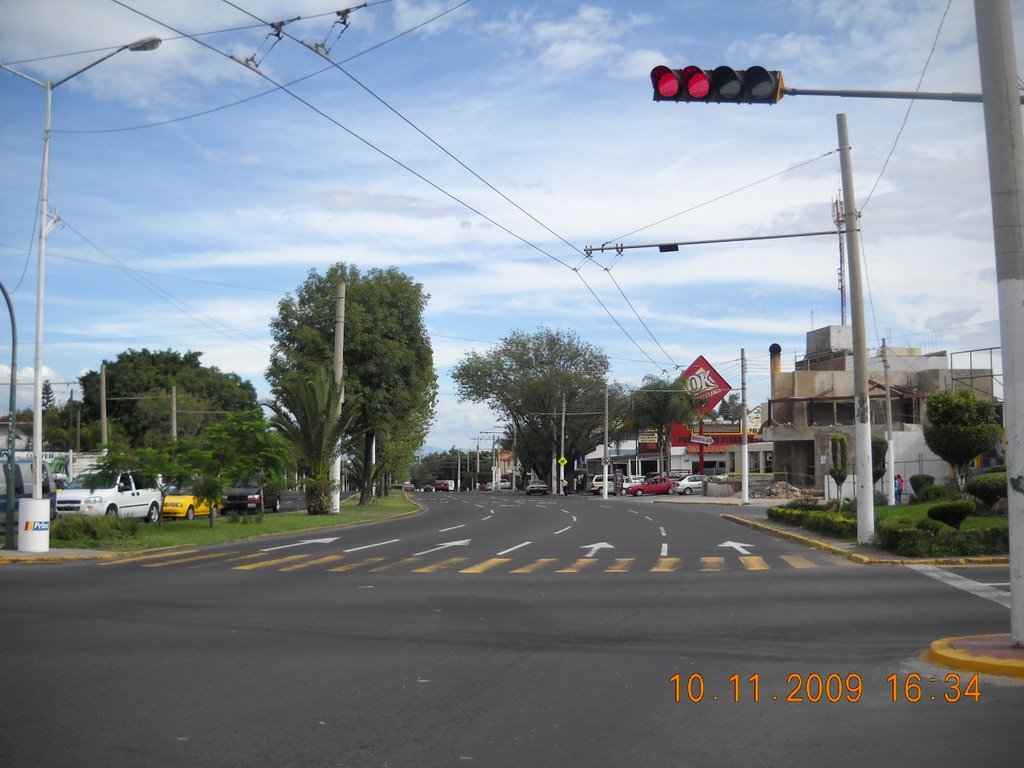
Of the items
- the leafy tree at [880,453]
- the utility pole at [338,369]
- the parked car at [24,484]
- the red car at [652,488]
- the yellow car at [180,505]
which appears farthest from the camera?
the red car at [652,488]

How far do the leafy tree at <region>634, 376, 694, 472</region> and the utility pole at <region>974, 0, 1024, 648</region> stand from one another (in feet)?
243

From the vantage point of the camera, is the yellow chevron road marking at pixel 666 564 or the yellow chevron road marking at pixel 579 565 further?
the yellow chevron road marking at pixel 579 565

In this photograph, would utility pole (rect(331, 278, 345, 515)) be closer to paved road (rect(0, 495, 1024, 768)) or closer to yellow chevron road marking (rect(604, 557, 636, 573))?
yellow chevron road marking (rect(604, 557, 636, 573))

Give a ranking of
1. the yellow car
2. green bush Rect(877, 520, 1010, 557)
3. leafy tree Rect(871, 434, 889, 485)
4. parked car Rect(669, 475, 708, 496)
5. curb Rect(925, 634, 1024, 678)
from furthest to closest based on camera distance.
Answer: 1. parked car Rect(669, 475, 708, 496)
2. leafy tree Rect(871, 434, 889, 485)
3. the yellow car
4. green bush Rect(877, 520, 1010, 557)
5. curb Rect(925, 634, 1024, 678)

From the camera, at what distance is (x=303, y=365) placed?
4119 cm

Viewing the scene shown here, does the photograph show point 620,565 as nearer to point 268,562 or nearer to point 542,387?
point 268,562

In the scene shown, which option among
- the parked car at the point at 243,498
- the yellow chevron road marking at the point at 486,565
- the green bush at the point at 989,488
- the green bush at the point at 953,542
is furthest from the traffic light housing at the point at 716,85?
the parked car at the point at 243,498

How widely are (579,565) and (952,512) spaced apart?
8116 millimetres

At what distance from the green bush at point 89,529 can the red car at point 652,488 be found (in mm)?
52859

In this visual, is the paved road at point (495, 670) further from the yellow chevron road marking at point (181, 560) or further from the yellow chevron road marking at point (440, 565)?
the yellow chevron road marking at point (181, 560)

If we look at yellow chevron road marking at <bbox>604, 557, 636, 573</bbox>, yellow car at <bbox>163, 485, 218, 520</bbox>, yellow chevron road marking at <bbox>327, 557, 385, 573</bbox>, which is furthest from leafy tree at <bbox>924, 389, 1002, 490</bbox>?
yellow car at <bbox>163, 485, 218, 520</bbox>

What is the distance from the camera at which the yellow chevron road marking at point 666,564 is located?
57.9 feet

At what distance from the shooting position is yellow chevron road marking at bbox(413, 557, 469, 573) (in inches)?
703

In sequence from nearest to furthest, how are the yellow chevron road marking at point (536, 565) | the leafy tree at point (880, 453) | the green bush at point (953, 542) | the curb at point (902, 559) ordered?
1. the yellow chevron road marking at point (536, 565)
2. the curb at point (902, 559)
3. the green bush at point (953, 542)
4. the leafy tree at point (880, 453)
